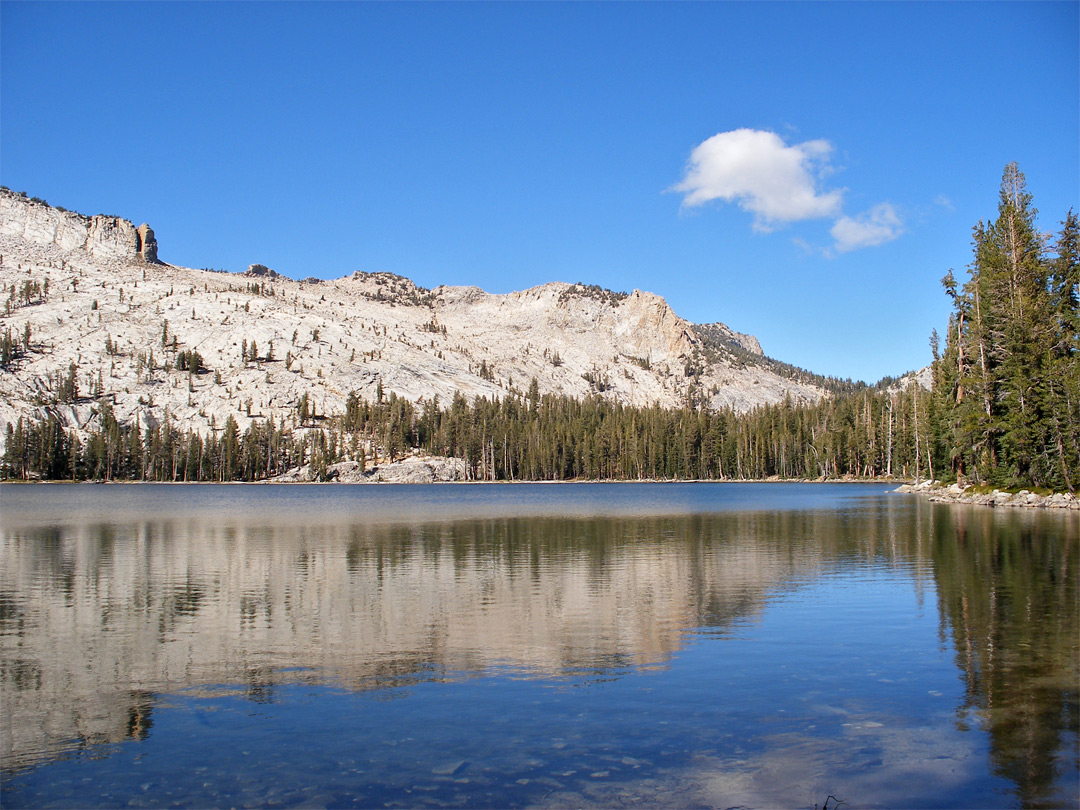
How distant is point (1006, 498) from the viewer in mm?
62062

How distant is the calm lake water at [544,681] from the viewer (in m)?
10.4

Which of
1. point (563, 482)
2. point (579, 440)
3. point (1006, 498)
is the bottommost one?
point (563, 482)

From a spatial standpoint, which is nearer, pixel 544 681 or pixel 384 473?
pixel 544 681

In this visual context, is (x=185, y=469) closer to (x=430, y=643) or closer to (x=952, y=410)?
(x=952, y=410)

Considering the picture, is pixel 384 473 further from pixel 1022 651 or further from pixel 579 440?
pixel 1022 651

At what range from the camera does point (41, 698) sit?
14.4 meters

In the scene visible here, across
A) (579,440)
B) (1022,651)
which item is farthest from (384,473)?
(1022,651)

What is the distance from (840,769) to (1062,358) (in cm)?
6183

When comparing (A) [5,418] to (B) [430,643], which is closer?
(B) [430,643]

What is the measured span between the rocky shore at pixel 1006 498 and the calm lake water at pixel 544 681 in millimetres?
27060

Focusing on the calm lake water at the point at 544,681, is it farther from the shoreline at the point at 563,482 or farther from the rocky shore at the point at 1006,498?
the shoreline at the point at 563,482

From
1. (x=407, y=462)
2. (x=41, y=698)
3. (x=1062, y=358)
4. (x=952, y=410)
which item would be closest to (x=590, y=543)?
(x=41, y=698)

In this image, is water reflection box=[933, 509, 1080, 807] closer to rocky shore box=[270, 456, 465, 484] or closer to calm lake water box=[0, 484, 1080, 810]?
calm lake water box=[0, 484, 1080, 810]

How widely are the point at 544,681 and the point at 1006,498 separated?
197 feet
